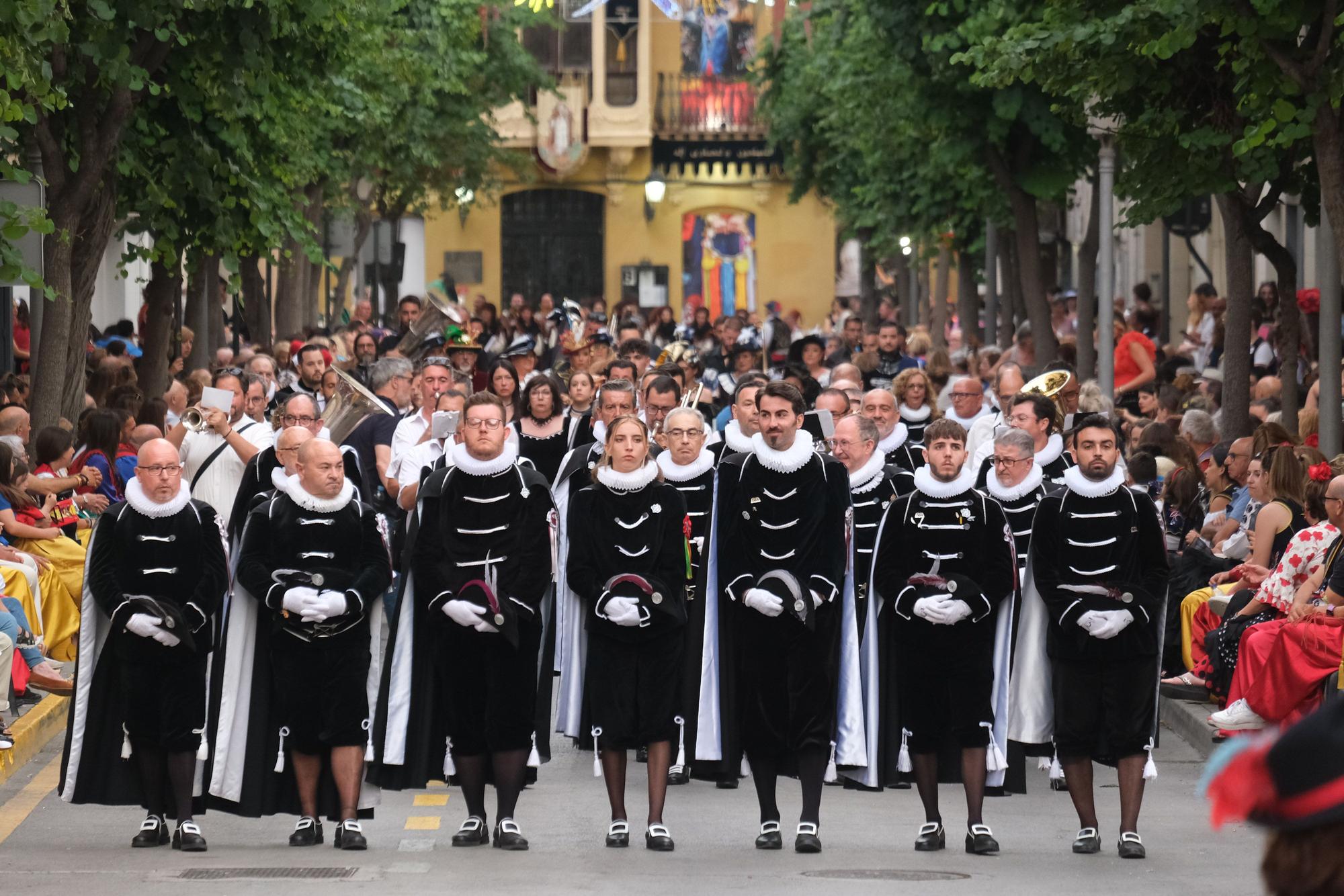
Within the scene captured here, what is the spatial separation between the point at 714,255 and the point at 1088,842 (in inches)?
1990

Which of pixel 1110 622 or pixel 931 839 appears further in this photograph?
pixel 931 839

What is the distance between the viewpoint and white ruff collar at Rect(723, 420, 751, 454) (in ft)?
38.6

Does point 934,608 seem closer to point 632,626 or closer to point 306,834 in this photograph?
point 632,626

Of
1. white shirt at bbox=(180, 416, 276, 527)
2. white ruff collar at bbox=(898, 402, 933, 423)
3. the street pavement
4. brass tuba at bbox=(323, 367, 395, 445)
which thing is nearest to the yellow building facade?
white ruff collar at bbox=(898, 402, 933, 423)

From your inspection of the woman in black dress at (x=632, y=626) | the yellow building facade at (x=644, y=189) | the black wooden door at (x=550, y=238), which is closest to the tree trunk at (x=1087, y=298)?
the woman in black dress at (x=632, y=626)

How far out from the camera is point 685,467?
9844 mm

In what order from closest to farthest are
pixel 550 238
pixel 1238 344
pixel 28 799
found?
pixel 28 799, pixel 1238 344, pixel 550 238

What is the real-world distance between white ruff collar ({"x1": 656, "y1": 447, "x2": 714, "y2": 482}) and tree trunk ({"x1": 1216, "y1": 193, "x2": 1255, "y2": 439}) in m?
9.46

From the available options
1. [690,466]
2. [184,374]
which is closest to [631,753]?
[690,466]

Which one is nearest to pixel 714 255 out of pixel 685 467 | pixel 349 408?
pixel 349 408

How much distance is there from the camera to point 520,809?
1041 centimetres

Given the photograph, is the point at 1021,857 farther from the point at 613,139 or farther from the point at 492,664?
the point at 613,139

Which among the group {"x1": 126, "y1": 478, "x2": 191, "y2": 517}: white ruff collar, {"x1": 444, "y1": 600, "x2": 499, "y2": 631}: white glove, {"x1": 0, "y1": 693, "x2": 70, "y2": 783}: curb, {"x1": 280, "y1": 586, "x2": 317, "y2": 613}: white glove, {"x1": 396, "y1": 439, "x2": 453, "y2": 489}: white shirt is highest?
{"x1": 396, "y1": 439, "x2": 453, "y2": 489}: white shirt

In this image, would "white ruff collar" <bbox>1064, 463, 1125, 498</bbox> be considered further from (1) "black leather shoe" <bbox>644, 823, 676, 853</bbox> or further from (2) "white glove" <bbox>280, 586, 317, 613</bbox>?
(2) "white glove" <bbox>280, 586, 317, 613</bbox>
